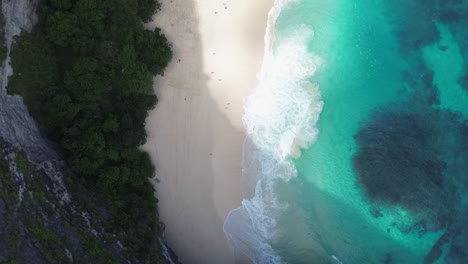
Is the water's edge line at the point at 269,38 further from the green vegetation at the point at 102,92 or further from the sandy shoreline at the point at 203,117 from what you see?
the green vegetation at the point at 102,92

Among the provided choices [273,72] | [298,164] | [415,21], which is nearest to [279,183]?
[298,164]

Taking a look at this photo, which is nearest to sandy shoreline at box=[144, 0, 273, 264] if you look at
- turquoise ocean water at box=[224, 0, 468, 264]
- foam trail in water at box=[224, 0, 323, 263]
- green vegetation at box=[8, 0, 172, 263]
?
foam trail in water at box=[224, 0, 323, 263]

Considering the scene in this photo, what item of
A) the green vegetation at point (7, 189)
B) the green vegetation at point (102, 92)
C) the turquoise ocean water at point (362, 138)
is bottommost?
the green vegetation at point (7, 189)

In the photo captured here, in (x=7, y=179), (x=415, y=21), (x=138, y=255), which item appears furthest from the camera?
(x=415, y=21)

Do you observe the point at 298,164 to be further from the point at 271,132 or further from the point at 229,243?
the point at 229,243

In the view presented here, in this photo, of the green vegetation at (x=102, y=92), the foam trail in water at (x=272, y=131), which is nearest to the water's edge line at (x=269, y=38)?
the foam trail in water at (x=272, y=131)
